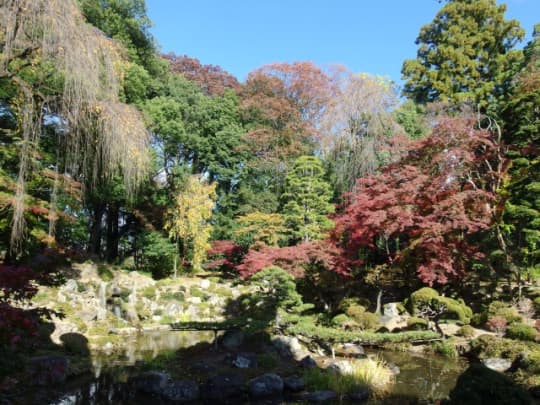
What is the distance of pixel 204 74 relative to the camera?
2216 cm

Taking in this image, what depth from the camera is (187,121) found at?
17750 mm

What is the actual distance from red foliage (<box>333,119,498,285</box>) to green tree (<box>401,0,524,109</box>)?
23.1 feet

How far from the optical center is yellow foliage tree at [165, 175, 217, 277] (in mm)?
15961

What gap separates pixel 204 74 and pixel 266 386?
19.4m

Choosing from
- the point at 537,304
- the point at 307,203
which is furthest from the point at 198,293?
the point at 537,304

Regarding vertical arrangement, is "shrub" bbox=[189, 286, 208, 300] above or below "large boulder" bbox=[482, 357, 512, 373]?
above

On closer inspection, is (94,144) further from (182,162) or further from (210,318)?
(182,162)

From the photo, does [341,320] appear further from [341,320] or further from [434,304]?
[434,304]

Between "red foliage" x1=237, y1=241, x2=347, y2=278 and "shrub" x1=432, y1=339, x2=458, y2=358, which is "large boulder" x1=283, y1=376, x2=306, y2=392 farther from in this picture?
"red foliage" x1=237, y1=241, x2=347, y2=278

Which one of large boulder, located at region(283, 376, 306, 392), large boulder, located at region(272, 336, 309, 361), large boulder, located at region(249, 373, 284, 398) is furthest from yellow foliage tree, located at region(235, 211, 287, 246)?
large boulder, located at region(249, 373, 284, 398)

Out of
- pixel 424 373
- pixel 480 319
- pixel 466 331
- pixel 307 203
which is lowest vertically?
pixel 424 373

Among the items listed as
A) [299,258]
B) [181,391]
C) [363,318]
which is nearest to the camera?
[181,391]

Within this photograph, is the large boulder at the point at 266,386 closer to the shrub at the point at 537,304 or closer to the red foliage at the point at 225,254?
the shrub at the point at 537,304

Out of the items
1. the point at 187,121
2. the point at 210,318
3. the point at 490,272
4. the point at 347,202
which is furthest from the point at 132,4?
the point at 490,272
